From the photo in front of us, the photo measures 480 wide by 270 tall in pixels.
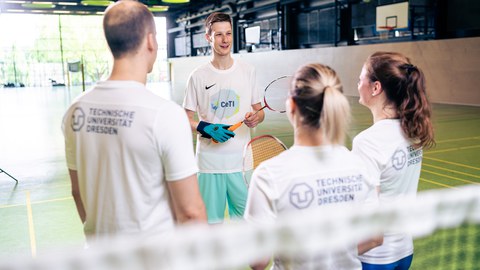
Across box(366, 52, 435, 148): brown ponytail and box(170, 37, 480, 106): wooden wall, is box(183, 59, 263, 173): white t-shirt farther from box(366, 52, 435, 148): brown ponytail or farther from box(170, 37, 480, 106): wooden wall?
box(170, 37, 480, 106): wooden wall

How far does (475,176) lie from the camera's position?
6676 mm

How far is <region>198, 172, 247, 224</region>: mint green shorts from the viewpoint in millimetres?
3562

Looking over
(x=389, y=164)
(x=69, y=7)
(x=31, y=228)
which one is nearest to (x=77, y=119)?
(x=389, y=164)

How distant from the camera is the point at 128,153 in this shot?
1799mm

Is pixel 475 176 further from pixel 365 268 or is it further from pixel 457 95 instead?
pixel 457 95

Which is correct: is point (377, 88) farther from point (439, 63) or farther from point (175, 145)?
point (439, 63)

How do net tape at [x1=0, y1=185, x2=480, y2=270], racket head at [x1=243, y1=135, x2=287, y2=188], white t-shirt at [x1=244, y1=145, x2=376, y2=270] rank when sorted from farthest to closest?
racket head at [x1=243, y1=135, x2=287, y2=188] < white t-shirt at [x1=244, y1=145, x2=376, y2=270] < net tape at [x1=0, y1=185, x2=480, y2=270]

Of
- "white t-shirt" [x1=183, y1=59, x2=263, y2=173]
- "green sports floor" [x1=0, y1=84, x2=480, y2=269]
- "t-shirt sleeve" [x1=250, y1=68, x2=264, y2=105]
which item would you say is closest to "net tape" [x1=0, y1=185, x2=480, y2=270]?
"white t-shirt" [x1=183, y1=59, x2=263, y2=173]

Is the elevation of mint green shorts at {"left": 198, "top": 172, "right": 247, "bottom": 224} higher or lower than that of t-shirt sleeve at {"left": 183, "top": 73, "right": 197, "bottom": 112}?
lower

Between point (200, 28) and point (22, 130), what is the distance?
25786 millimetres

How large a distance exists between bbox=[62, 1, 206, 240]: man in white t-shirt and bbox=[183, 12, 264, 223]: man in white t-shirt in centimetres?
164


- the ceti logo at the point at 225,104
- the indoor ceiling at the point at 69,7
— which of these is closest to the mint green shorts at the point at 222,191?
the ceti logo at the point at 225,104

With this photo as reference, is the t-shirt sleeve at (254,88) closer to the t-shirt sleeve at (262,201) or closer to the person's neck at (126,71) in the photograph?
the person's neck at (126,71)

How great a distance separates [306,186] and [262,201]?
169 mm
